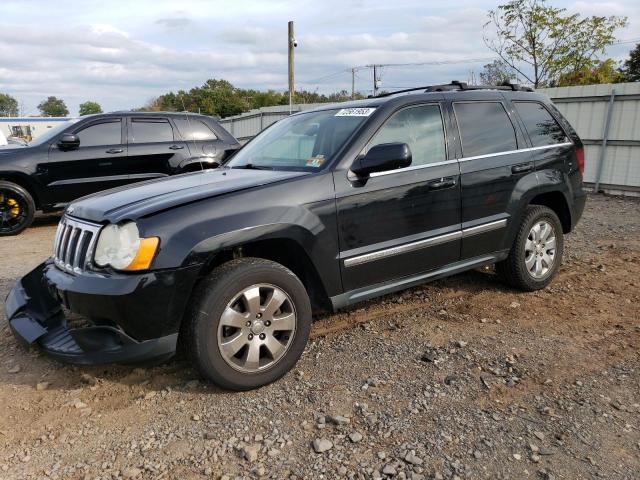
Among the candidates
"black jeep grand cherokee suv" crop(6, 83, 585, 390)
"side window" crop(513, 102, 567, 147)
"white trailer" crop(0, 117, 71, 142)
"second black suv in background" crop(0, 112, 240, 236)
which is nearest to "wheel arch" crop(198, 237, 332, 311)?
"black jeep grand cherokee suv" crop(6, 83, 585, 390)

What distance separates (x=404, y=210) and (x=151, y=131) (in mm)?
6090

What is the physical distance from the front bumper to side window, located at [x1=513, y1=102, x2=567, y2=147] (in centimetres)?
333

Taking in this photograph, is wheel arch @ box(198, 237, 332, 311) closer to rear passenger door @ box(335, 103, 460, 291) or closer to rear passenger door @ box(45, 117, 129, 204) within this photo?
rear passenger door @ box(335, 103, 460, 291)

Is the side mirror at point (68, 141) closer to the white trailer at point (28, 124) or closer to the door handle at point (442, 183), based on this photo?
the door handle at point (442, 183)

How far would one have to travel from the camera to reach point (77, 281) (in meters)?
2.90

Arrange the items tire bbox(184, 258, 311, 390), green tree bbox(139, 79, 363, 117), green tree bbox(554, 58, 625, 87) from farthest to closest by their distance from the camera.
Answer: green tree bbox(139, 79, 363, 117) → green tree bbox(554, 58, 625, 87) → tire bbox(184, 258, 311, 390)

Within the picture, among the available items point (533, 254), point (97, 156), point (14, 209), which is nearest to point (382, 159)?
point (533, 254)

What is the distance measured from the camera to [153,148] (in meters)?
8.45

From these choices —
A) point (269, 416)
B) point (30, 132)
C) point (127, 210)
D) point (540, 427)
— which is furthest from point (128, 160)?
point (30, 132)

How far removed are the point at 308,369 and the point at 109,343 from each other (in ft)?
4.06

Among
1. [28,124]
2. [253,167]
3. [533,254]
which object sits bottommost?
[533,254]

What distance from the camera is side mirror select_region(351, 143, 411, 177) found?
11.0 feet

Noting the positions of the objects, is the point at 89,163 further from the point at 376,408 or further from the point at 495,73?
the point at 495,73

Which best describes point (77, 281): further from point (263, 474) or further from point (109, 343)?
point (263, 474)
